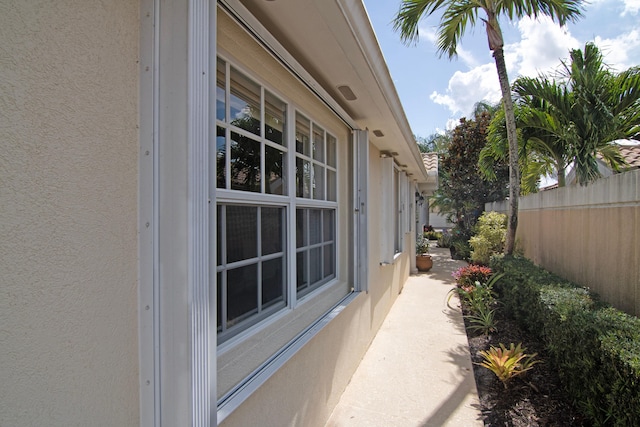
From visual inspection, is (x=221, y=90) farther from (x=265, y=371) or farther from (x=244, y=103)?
(x=265, y=371)

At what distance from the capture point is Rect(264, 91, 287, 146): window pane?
8.00ft

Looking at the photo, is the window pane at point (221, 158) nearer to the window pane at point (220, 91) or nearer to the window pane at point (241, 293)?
the window pane at point (220, 91)

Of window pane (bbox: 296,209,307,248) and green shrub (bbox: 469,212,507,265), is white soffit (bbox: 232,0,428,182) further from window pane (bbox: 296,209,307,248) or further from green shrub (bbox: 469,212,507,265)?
green shrub (bbox: 469,212,507,265)

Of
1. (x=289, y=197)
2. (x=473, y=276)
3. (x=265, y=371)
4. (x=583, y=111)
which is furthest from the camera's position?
(x=473, y=276)

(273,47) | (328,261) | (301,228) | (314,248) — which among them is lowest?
(328,261)

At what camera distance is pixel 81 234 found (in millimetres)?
1097

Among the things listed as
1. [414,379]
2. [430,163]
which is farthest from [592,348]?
[430,163]

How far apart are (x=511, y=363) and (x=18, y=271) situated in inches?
172

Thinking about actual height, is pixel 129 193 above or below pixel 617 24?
below

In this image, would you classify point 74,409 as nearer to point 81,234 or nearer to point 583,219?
point 81,234

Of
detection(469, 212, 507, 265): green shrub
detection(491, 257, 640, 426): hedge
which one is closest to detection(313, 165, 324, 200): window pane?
detection(491, 257, 640, 426): hedge

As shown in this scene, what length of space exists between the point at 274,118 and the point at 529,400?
3770mm

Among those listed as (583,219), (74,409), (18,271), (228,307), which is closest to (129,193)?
(18,271)

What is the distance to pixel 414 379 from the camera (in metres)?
4.07
